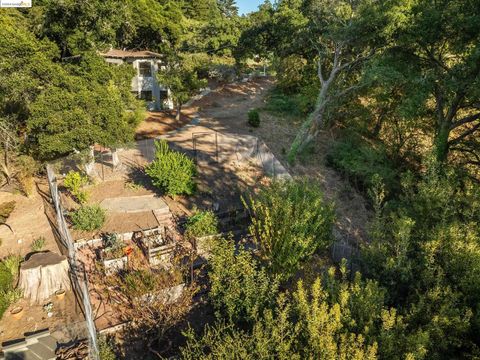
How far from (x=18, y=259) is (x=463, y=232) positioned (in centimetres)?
1331

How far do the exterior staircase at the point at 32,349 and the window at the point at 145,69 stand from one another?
26.3m

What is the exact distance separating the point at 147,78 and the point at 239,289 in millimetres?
25857

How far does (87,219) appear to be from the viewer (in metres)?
11.1

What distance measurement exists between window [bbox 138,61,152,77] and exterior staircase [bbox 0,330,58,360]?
1035 inches

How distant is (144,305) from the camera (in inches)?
342

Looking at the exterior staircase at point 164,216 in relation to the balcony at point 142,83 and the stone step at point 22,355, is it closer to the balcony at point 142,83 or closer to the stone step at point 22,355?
the stone step at point 22,355

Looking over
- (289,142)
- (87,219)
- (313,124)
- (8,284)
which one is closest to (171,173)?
(87,219)

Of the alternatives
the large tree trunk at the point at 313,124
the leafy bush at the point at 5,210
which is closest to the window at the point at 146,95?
the large tree trunk at the point at 313,124

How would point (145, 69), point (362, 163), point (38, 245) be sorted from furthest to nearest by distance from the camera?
point (145, 69) → point (362, 163) → point (38, 245)

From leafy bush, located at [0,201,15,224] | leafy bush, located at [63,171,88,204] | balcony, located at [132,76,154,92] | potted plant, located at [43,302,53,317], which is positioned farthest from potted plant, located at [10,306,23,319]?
balcony, located at [132,76,154,92]

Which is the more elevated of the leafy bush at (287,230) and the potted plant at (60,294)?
the leafy bush at (287,230)

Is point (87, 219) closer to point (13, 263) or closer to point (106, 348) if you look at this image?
point (13, 263)

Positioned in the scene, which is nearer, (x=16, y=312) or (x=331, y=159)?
(x=16, y=312)

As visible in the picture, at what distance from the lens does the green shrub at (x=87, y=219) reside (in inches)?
439
